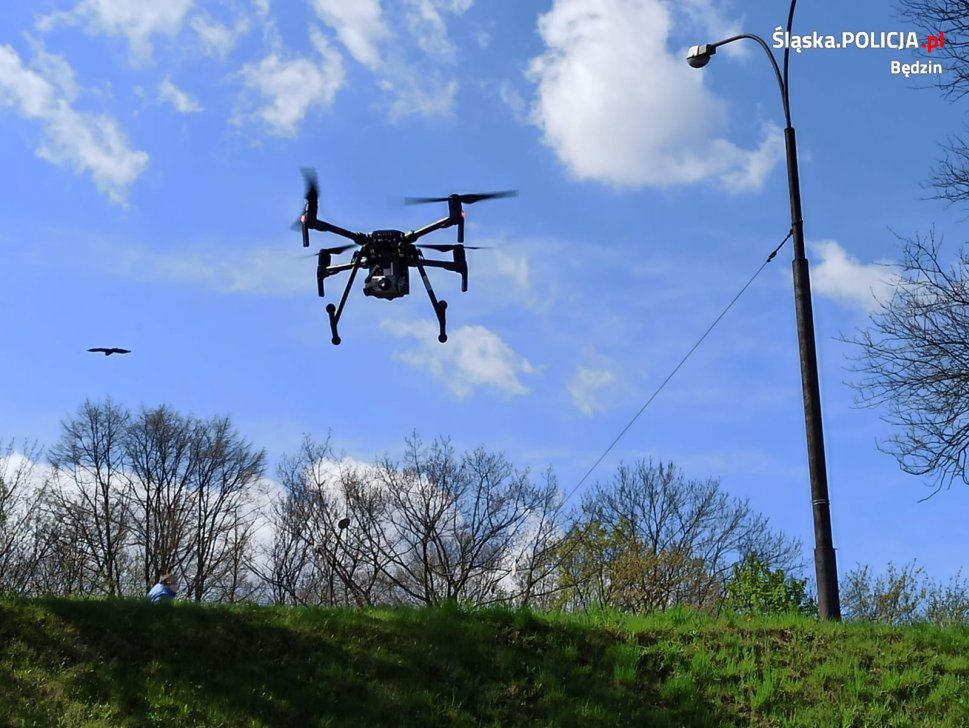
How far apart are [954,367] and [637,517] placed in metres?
37.4

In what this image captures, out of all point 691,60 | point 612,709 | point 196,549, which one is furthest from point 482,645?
point 196,549

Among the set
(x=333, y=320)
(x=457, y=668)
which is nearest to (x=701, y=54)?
(x=333, y=320)

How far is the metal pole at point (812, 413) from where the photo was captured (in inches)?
585

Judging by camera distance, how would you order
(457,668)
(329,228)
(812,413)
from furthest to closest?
(329,228)
(812,413)
(457,668)

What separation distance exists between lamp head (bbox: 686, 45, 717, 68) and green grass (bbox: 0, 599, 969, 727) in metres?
8.91

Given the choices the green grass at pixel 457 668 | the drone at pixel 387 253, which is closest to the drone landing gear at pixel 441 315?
the drone at pixel 387 253

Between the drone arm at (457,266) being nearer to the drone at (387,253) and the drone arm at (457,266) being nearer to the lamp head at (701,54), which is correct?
the drone at (387,253)

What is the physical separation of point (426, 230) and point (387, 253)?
0.74m

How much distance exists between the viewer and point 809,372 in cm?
1573

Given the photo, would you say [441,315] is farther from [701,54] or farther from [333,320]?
[701,54]

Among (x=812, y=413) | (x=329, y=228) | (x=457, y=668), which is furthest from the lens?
(x=329, y=228)

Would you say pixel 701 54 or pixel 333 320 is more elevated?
pixel 701 54

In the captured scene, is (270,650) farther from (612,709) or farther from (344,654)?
(612,709)

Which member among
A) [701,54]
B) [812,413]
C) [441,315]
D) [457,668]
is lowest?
[457,668]
